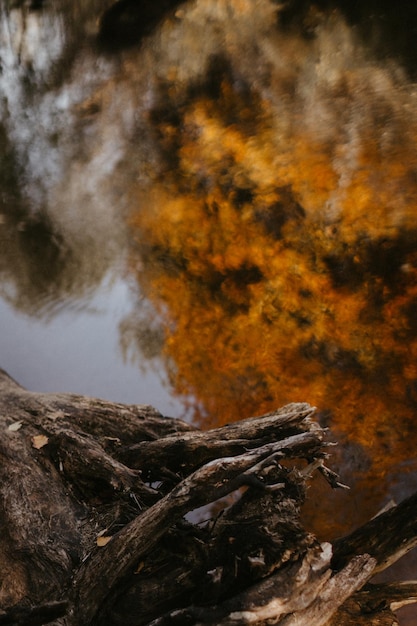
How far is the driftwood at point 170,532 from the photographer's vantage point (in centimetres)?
390

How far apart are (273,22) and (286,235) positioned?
24.3ft

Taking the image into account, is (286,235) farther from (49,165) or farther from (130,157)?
(49,165)

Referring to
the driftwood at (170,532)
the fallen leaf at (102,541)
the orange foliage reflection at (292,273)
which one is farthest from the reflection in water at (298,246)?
the fallen leaf at (102,541)

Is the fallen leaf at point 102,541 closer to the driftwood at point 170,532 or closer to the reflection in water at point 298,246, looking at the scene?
the driftwood at point 170,532

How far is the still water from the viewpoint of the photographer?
707 cm

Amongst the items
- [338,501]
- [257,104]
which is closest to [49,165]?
[257,104]

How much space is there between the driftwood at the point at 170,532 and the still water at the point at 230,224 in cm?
174

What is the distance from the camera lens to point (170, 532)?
4387mm

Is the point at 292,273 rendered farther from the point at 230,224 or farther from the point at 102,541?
the point at 102,541

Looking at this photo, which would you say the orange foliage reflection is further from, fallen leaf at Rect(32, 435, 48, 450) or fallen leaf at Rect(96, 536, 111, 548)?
fallen leaf at Rect(96, 536, 111, 548)

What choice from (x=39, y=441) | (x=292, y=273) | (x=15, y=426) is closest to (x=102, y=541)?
(x=39, y=441)

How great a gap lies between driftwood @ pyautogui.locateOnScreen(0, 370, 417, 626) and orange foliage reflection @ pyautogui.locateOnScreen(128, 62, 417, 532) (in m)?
1.85

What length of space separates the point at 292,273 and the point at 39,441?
4500 millimetres

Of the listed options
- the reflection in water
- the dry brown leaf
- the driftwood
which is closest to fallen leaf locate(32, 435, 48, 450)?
the driftwood
